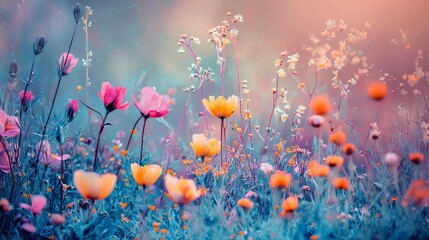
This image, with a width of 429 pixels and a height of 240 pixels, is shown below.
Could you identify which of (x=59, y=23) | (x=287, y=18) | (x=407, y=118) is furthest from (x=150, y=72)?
(x=407, y=118)

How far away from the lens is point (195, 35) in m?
1.72

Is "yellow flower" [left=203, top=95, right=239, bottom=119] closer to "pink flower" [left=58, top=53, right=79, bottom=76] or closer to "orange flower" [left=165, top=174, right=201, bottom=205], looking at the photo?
"orange flower" [left=165, top=174, right=201, bottom=205]

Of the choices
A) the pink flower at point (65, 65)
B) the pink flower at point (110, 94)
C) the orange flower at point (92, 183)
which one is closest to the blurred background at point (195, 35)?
the pink flower at point (65, 65)

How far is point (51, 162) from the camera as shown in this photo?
1.28 m

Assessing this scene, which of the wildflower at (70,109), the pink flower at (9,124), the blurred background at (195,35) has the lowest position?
the pink flower at (9,124)

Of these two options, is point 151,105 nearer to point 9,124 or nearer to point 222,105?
point 222,105

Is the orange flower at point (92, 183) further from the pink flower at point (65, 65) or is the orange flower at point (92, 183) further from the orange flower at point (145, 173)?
the pink flower at point (65, 65)

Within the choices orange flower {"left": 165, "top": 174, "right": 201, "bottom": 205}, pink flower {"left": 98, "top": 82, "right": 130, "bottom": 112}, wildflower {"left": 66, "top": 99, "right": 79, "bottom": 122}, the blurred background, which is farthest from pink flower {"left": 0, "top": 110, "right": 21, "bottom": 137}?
orange flower {"left": 165, "top": 174, "right": 201, "bottom": 205}

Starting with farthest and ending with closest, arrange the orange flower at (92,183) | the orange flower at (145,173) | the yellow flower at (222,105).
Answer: the yellow flower at (222,105) → the orange flower at (145,173) → the orange flower at (92,183)

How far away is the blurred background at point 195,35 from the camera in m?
1.52

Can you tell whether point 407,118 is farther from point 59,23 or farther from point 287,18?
point 59,23

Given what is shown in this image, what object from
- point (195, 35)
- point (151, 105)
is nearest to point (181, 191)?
point (151, 105)

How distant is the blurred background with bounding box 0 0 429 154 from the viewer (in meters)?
1.52

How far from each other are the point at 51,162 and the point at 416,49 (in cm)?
129
